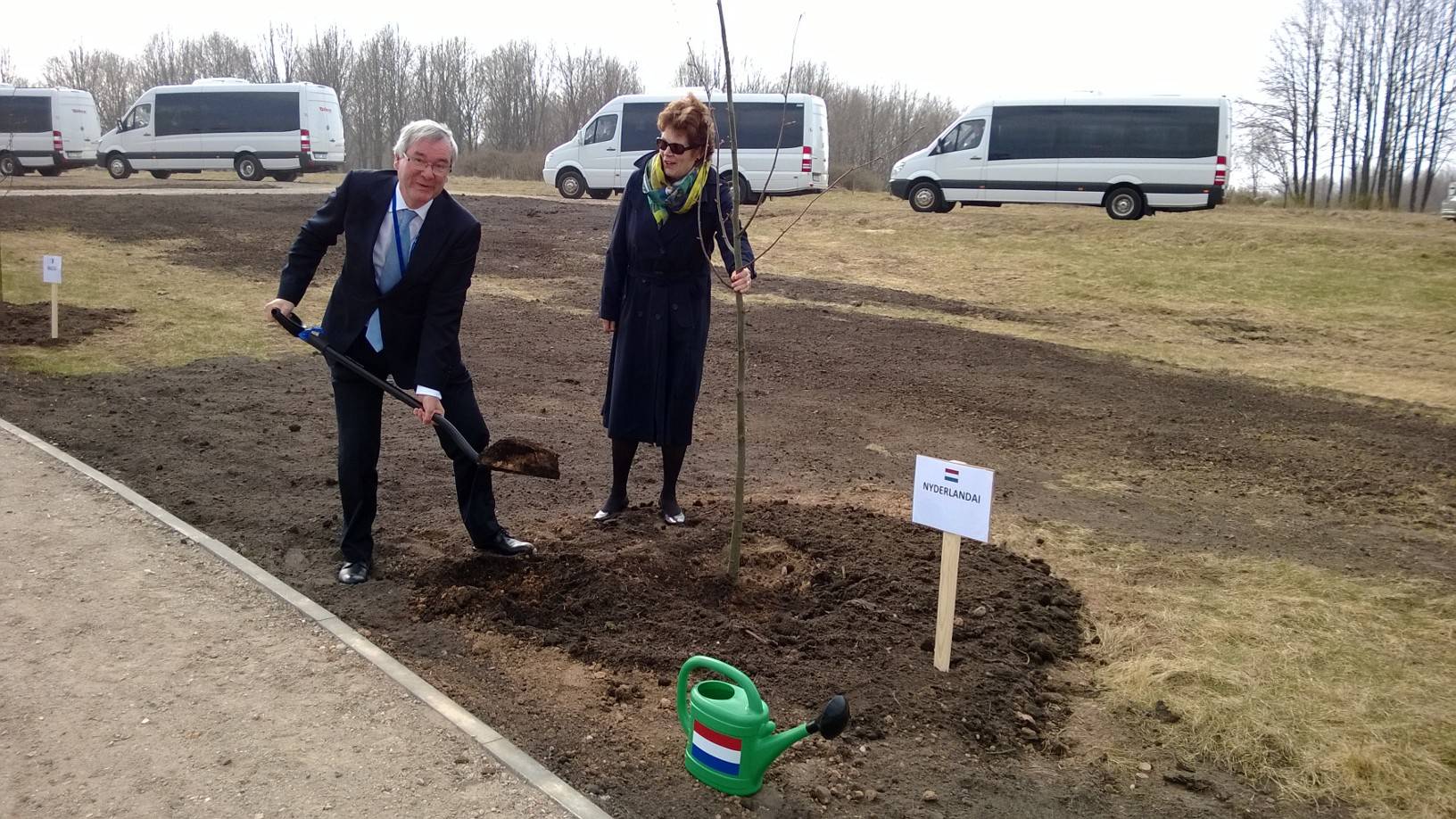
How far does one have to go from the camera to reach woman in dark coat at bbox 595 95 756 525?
4652 mm

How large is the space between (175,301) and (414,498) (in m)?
8.03

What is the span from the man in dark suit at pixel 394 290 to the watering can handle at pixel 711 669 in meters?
1.74

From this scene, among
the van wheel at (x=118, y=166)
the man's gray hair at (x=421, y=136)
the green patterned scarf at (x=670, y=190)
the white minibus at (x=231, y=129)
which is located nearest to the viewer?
the man's gray hair at (x=421, y=136)

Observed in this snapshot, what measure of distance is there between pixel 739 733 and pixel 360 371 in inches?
91.4

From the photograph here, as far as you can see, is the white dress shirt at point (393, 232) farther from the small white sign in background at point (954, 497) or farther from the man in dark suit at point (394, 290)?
the small white sign in background at point (954, 497)

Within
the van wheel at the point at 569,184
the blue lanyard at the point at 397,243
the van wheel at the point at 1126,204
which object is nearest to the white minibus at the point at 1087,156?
the van wheel at the point at 1126,204

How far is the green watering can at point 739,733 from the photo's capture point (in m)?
2.94

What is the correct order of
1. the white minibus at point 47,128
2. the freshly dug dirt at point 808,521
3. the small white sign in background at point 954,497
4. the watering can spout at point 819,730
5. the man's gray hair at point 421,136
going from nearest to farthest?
1. the watering can spout at point 819,730
2. the freshly dug dirt at point 808,521
3. the small white sign in background at point 954,497
4. the man's gray hair at point 421,136
5. the white minibus at point 47,128

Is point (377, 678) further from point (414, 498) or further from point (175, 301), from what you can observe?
point (175, 301)

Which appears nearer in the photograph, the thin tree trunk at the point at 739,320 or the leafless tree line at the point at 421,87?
the thin tree trunk at the point at 739,320

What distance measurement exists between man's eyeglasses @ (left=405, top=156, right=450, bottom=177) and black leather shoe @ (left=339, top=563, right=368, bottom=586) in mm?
1758

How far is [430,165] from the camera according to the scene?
4172mm

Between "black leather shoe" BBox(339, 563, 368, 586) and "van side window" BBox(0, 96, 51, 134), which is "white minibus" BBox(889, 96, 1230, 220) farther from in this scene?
"van side window" BBox(0, 96, 51, 134)

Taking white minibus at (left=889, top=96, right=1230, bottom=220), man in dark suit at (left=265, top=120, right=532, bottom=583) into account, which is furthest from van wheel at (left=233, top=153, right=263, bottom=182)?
man in dark suit at (left=265, top=120, right=532, bottom=583)
